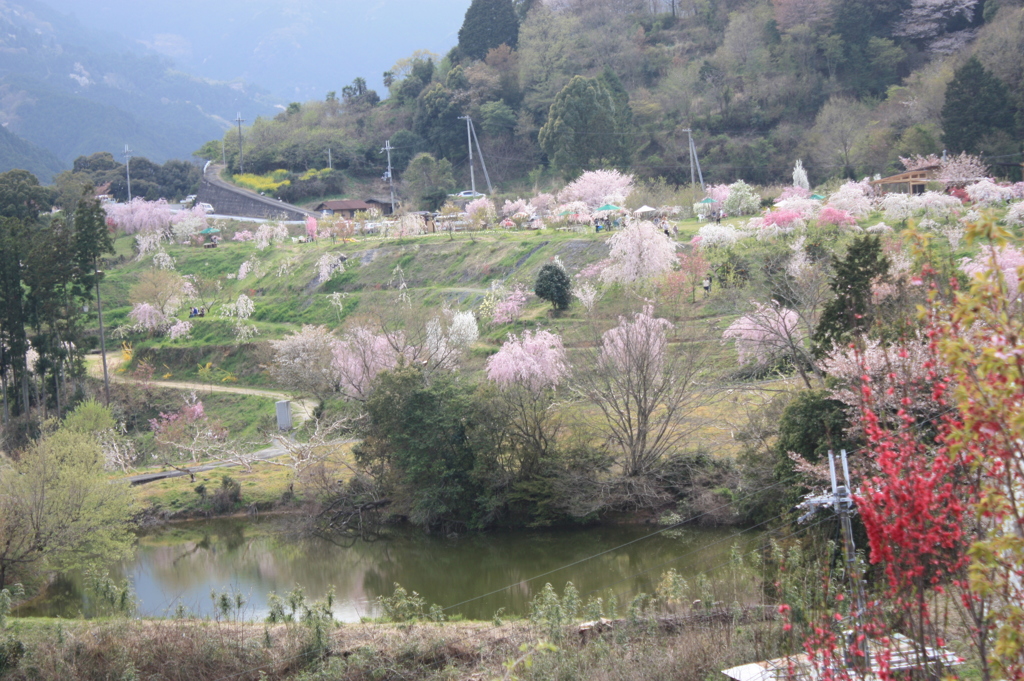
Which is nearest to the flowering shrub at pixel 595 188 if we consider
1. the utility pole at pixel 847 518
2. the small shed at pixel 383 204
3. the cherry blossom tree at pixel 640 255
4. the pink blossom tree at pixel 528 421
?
the cherry blossom tree at pixel 640 255

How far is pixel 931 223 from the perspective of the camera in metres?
31.5

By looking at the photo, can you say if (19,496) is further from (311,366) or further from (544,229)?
(544,229)

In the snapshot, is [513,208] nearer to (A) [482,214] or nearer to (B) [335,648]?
(A) [482,214]

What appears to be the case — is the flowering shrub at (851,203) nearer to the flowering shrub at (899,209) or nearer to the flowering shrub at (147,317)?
the flowering shrub at (899,209)

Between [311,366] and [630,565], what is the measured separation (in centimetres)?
1671

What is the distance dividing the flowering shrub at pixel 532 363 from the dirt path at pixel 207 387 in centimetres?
949

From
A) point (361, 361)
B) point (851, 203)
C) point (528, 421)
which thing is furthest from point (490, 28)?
point (528, 421)

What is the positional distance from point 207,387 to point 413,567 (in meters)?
21.7

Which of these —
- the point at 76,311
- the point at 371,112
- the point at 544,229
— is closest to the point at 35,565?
the point at 76,311

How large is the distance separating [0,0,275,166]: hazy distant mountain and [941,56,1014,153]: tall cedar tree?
419 feet

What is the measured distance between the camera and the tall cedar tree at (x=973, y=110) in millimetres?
45656

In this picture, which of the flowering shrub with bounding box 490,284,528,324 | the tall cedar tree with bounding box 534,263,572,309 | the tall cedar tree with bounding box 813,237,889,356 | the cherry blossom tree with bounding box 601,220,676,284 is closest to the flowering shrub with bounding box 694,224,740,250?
the cherry blossom tree with bounding box 601,220,676,284

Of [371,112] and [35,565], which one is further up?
[371,112]

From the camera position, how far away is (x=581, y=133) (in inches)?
2242
